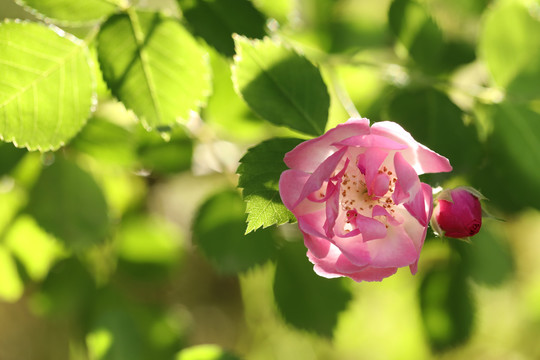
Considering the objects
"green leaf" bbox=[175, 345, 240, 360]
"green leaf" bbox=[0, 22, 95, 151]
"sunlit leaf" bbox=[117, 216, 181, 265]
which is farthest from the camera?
"sunlit leaf" bbox=[117, 216, 181, 265]

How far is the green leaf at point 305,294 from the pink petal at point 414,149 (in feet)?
1.39

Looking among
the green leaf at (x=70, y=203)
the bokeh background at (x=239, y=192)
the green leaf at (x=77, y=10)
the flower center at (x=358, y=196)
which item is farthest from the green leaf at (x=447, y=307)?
the green leaf at (x=77, y=10)

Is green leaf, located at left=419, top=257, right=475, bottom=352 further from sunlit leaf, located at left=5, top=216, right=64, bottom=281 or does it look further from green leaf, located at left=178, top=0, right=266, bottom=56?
sunlit leaf, located at left=5, top=216, right=64, bottom=281

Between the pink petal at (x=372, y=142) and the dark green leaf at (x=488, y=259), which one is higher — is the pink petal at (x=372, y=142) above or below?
above

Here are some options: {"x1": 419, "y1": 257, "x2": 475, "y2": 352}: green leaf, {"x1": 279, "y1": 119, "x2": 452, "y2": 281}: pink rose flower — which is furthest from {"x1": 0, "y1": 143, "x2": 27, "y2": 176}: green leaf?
{"x1": 419, "y1": 257, "x2": 475, "y2": 352}: green leaf

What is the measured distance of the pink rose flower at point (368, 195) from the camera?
1.65 ft

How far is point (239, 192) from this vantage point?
38.3 inches

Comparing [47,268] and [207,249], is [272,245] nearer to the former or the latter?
[207,249]

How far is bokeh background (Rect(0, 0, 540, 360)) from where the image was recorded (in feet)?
2.54

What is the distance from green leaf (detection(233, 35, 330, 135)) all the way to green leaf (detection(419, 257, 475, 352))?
521 millimetres

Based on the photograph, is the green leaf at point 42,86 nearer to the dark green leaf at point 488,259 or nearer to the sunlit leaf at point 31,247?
the sunlit leaf at point 31,247

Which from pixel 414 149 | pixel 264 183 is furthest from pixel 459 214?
pixel 264 183

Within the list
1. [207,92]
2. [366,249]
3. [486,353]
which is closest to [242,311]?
[486,353]

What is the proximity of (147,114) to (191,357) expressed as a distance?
425 mm
